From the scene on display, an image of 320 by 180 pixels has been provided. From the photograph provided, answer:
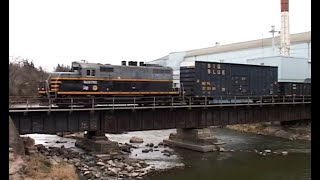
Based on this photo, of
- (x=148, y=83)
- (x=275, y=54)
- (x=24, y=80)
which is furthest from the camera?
(x=275, y=54)

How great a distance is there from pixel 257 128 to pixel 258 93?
10.3 meters

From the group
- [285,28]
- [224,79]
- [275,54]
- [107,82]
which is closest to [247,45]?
[275,54]

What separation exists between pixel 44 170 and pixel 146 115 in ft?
30.2

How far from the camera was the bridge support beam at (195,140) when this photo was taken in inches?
1138

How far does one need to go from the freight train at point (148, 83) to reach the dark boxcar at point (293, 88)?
7.65 ft

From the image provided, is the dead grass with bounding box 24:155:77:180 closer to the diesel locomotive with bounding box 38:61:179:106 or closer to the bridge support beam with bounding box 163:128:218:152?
the diesel locomotive with bounding box 38:61:179:106

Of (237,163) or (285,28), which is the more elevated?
(285,28)

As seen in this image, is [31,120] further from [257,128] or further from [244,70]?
[257,128]

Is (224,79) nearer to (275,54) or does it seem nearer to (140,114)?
(140,114)

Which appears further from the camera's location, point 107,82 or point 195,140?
point 195,140

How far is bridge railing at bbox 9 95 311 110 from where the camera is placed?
22.6 meters

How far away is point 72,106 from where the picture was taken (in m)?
22.1

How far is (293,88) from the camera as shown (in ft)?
126
